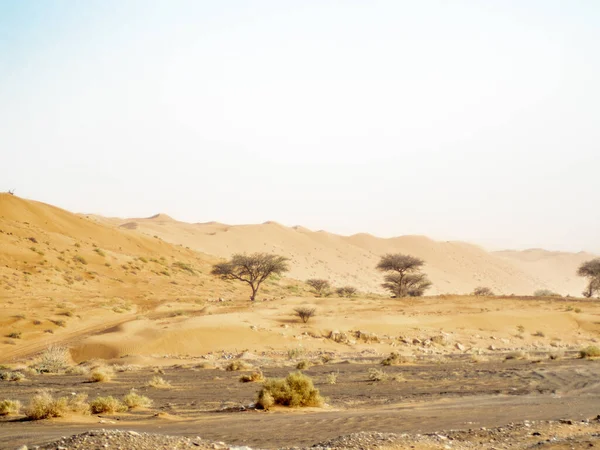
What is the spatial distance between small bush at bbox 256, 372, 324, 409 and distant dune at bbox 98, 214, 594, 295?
3109 inches

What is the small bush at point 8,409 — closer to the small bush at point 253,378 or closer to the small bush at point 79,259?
the small bush at point 253,378

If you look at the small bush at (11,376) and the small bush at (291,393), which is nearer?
the small bush at (291,393)

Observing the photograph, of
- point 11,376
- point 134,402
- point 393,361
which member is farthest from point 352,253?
point 134,402

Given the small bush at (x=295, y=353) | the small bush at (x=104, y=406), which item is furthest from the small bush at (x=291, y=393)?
the small bush at (x=295, y=353)

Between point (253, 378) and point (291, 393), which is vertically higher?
point (291, 393)

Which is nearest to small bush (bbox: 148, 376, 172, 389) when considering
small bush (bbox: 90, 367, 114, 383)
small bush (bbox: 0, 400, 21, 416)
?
small bush (bbox: 90, 367, 114, 383)

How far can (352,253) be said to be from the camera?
119062 mm

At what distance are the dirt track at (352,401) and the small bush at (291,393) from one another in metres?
0.58

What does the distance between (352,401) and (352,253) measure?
337 ft

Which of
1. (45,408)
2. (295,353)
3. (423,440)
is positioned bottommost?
(295,353)

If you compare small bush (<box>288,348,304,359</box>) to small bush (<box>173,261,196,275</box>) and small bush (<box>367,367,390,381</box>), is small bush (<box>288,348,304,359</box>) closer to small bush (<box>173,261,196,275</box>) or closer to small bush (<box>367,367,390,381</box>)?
small bush (<box>367,367,390,381</box>)

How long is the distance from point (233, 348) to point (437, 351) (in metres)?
10.1

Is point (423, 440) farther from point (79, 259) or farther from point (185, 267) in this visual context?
point (185, 267)

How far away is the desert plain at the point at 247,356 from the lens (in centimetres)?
1158
